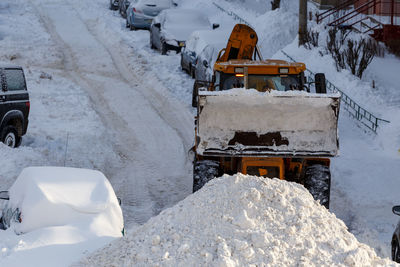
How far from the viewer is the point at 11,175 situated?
1240 centimetres

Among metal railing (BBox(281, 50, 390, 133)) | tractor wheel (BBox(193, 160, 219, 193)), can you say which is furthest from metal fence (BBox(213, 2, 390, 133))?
tractor wheel (BBox(193, 160, 219, 193))

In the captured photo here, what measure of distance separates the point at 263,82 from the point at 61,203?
483cm

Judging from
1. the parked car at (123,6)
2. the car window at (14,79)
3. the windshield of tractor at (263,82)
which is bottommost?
the parked car at (123,6)

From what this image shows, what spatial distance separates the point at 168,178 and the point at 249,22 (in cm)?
1618

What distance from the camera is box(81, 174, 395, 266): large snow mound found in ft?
20.3

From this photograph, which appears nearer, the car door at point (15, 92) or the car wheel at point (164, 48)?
the car door at point (15, 92)

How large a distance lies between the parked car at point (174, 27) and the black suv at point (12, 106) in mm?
9589

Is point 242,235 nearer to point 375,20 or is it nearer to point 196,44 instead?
point 196,44

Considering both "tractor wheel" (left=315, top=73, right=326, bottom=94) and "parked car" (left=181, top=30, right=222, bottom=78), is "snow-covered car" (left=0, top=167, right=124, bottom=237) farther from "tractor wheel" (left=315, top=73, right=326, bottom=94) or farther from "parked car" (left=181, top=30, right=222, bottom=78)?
"parked car" (left=181, top=30, right=222, bottom=78)

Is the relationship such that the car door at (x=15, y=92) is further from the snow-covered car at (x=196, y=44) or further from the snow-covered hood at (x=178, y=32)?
the snow-covered hood at (x=178, y=32)

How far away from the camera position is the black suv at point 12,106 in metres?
13.6

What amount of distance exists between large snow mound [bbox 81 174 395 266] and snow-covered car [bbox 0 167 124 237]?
3.37 feet

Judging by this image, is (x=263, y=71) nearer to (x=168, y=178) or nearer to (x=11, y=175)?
(x=168, y=178)

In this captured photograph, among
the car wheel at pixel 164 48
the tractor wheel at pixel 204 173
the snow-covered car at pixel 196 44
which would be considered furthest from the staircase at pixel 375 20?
the tractor wheel at pixel 204 173
